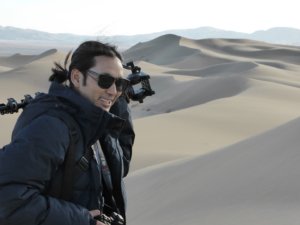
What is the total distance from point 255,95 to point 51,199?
18994mm

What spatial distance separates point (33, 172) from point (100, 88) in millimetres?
418

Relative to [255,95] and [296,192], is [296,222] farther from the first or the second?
[255,95]

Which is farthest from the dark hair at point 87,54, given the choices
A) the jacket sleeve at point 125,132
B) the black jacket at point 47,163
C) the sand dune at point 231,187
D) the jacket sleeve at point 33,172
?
the sand dune at point 231,187

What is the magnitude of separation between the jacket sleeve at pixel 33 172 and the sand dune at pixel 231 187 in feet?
7.27

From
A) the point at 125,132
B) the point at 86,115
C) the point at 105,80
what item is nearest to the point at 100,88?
the point at 105,80

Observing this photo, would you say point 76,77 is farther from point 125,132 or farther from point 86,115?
point 125,132

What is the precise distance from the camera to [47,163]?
1.62m

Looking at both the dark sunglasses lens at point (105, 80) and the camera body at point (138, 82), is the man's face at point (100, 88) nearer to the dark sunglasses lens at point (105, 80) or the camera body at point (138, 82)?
the dark sunglasses lens at point (105, 80)

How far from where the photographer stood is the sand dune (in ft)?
13.3

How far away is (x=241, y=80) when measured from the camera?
2448 centimetres

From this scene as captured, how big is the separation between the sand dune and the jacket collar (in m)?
2.09

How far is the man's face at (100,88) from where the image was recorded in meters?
1.87

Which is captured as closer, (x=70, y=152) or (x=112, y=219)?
(x=70, y=152)

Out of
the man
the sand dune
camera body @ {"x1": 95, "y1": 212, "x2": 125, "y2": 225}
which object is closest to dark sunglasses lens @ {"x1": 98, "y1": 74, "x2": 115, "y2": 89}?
the man
